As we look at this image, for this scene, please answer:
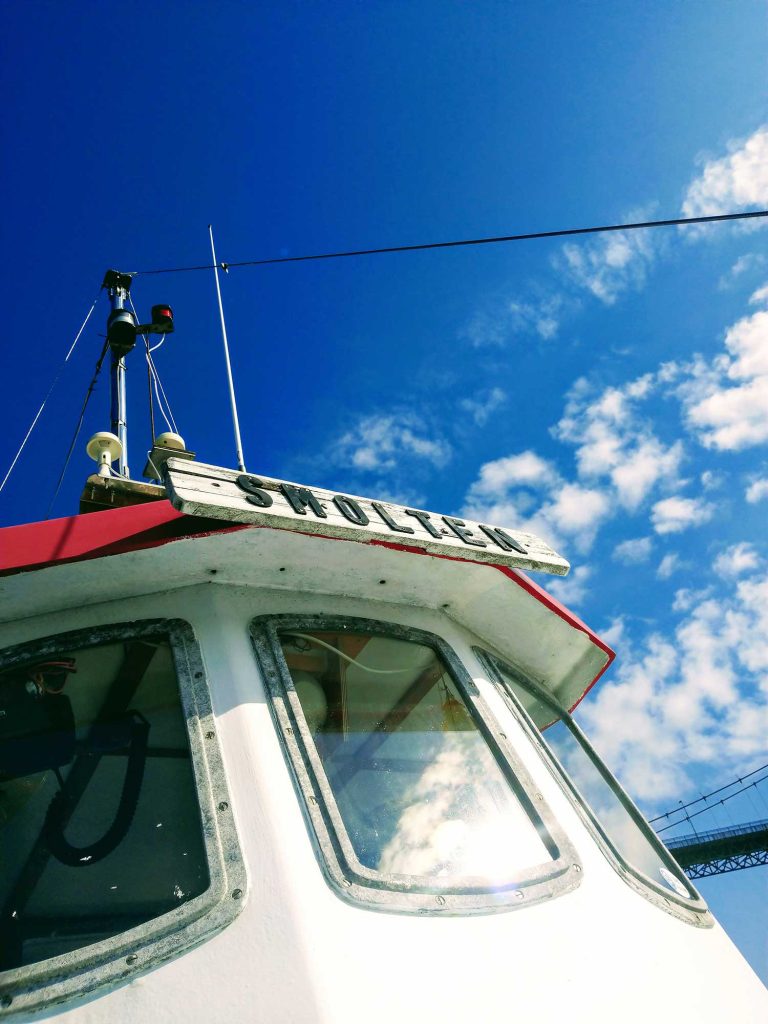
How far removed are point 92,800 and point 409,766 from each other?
1.12 m

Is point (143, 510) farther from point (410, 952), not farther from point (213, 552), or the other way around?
point (410, 952)

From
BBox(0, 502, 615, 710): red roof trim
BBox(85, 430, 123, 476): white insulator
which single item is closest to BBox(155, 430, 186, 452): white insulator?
BBox(85, 430, 123, 476): white insulator

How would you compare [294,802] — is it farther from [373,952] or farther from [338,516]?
[338,516]

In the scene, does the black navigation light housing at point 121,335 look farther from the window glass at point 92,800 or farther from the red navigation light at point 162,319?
the window glass at point 92,800

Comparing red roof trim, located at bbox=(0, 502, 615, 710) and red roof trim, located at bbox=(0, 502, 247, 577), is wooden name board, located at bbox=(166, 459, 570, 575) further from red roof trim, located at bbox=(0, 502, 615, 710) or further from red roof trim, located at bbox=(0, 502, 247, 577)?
red roof trim, located at bbox=(0, 502, 247, 577)

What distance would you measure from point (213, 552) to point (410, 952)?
1.47 m

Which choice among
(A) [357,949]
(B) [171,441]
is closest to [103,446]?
(B) [171,441]

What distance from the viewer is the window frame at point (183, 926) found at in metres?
1.45

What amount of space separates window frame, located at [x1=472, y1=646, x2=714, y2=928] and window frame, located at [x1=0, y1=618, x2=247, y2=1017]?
1.34 metres

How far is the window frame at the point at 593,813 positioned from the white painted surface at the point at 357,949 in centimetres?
6

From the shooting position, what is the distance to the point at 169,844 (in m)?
1.83

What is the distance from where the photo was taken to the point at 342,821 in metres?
1.91

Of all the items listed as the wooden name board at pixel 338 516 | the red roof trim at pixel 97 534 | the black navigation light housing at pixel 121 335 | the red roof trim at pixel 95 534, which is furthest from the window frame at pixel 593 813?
the black navigation light housing at pixel 121 335

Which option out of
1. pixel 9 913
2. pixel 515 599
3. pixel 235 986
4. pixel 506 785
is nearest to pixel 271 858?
pixel 235 986
